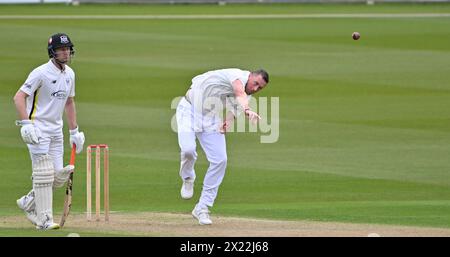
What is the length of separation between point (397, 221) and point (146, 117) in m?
10.0

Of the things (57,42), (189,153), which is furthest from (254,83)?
(57,42)

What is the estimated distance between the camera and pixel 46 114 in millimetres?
11320

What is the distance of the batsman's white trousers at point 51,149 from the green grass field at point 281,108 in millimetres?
717

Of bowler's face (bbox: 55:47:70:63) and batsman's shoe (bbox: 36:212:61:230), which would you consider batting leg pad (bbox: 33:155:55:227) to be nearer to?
batsman's shoe (bbox: 36:212:61:230)

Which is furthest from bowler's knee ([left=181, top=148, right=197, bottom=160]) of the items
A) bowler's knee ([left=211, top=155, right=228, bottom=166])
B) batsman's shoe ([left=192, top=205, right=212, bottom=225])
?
batsman's shoe ([left=192, top=205, right=212, bottom=225])

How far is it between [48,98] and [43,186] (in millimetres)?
865

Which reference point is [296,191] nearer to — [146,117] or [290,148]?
[290,148]

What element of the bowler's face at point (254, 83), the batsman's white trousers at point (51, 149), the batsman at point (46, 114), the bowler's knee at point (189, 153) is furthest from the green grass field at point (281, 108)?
the bowler's face at point (254, 83)

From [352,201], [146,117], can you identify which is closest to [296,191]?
[352,201]

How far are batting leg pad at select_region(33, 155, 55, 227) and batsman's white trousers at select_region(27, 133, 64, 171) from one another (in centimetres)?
6

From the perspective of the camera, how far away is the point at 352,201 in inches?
560

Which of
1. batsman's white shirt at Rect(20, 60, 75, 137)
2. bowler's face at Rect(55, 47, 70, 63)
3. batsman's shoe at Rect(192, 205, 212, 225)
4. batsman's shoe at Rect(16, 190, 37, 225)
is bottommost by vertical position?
batsman's shoe at Rect(192, 205, 212, 225)

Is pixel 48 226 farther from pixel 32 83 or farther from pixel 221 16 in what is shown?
pixel 221 16

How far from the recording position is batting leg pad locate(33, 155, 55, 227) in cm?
1122
